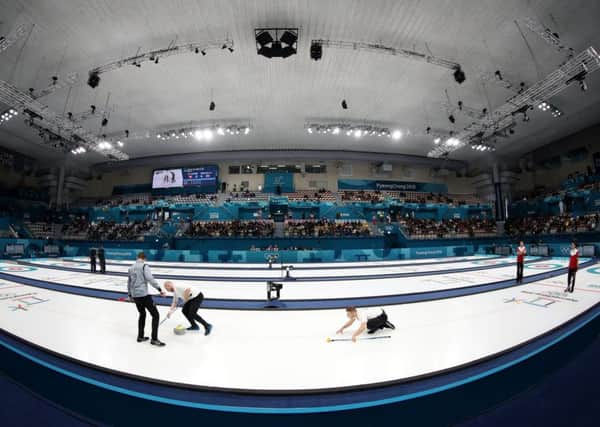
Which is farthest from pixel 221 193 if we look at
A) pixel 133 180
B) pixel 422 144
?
pixel 422 144

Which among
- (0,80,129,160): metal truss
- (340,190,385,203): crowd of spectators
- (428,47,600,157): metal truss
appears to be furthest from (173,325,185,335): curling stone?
(340,190,385,203): crowd of spectators

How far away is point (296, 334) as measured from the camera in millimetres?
3760

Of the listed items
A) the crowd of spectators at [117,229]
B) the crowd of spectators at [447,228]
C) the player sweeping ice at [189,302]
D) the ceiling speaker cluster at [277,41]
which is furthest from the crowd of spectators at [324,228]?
the player sweeping ice at [189,302]

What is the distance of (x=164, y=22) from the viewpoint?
29.5ft

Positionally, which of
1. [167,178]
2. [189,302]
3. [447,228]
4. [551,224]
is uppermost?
[167,178]

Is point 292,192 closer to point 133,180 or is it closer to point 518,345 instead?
point 133,180

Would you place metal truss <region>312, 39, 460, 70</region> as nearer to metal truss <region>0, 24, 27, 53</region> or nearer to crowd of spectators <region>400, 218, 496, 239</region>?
metal truss <region>0, 24, 27, 53</region>

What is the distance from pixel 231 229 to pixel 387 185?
54.3 ft

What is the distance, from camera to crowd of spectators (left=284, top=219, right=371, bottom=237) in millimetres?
18641

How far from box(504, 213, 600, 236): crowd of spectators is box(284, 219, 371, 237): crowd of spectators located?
13580 millimetres

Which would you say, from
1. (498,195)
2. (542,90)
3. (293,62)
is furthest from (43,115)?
(498,195)

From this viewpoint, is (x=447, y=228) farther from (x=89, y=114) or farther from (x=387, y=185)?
(x=89, y=114)

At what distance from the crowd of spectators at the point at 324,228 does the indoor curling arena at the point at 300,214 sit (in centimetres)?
25

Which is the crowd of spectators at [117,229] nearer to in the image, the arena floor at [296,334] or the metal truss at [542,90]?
the arena floor at [296,334]
